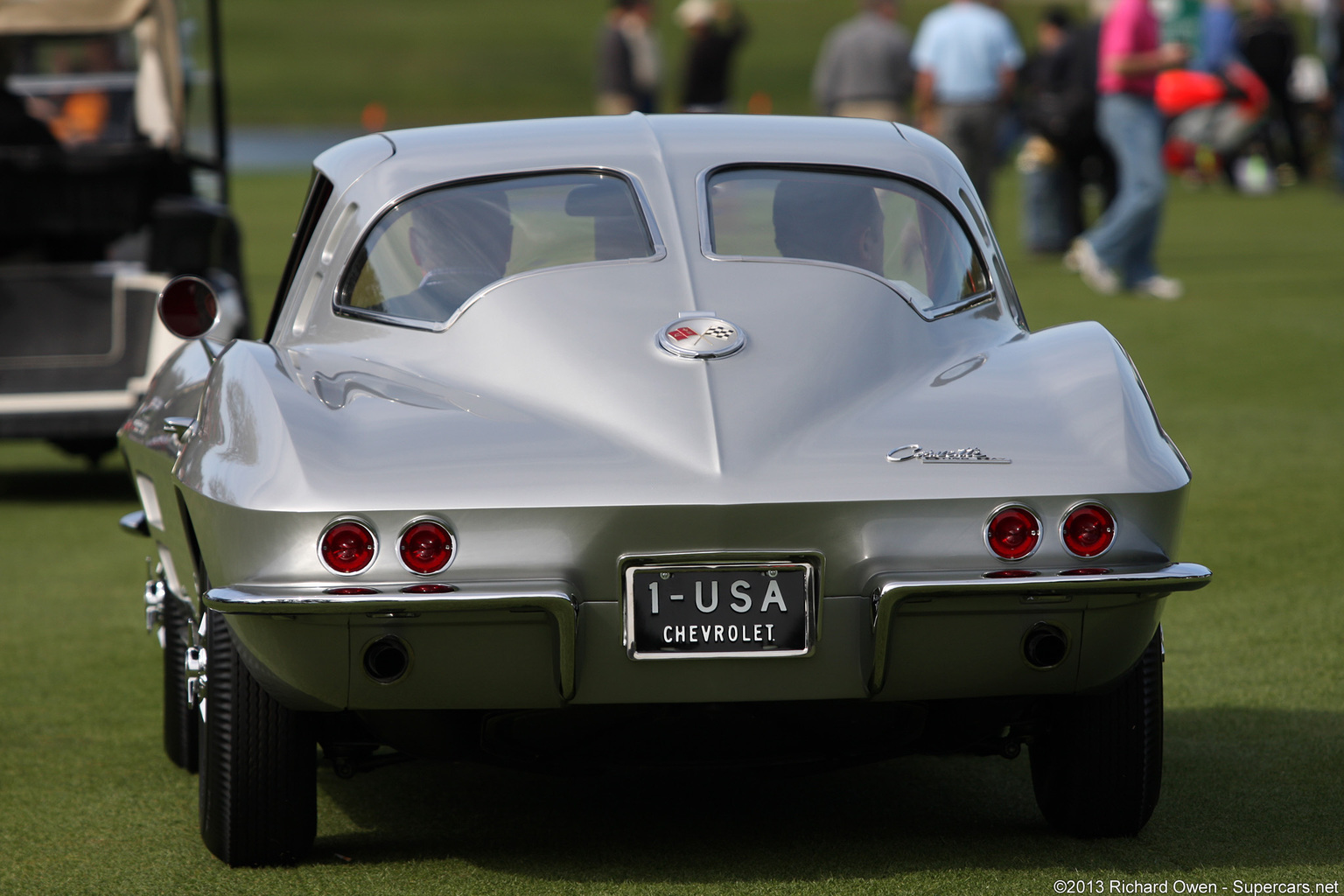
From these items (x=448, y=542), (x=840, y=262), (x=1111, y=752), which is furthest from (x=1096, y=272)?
(x=448, y=542)

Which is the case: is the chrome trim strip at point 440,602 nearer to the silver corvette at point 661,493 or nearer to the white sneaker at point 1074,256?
the silver corvette at point 661,493

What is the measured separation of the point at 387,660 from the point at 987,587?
3.49 ft

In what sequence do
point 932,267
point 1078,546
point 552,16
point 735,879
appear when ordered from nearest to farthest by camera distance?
point 1078,546, point 735,879, point 932,267, point 552,16

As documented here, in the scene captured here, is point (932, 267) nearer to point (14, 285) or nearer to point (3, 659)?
point (3, 659)

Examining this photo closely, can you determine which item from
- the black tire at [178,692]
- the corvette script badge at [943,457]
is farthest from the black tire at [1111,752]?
the black tire at [178,692]

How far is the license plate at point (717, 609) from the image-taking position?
330 cm

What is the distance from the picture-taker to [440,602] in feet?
10.6

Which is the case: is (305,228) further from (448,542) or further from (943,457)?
(943,457)

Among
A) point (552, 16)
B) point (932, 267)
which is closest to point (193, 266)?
point (932, 267)

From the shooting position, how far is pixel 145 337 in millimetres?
8961

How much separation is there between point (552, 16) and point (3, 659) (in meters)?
72.3

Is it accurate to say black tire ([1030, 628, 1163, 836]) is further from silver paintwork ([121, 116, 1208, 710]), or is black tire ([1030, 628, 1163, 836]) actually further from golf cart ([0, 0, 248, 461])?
golf cart ([0, 0, 248, 461])

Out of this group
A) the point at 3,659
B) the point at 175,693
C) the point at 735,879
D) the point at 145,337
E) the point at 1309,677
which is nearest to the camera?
the point at 735,879

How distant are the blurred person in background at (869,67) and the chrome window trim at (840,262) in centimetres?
1229
